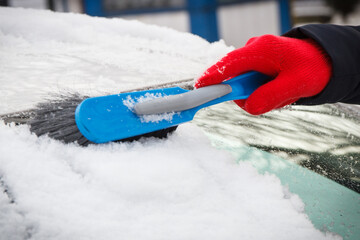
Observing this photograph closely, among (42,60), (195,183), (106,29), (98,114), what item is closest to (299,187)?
(195,183)

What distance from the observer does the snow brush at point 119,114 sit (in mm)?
824

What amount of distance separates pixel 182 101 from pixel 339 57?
530 mm

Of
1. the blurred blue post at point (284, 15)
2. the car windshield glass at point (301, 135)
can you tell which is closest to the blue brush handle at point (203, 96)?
the car windshield glass at point (301, 135)

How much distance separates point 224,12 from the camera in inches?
223

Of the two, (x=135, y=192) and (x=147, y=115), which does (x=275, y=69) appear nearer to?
(x=147, y=115)

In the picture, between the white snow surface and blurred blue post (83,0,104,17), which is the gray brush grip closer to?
the white snow surface

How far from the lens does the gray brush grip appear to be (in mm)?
872

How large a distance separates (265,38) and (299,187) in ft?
1.53

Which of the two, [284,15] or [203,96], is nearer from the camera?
[203,96]

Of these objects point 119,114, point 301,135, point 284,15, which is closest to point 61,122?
point 119,114

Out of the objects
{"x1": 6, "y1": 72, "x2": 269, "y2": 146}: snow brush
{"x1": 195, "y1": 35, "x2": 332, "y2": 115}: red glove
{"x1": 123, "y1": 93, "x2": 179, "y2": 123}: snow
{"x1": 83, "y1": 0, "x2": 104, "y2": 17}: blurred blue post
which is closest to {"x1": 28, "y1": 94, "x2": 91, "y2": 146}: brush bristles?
{"x1": 6, "y1": 72, "x2": 269, "y2": 146}: snow brush

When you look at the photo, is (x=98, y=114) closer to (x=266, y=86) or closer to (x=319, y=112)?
(x=266, y=86)

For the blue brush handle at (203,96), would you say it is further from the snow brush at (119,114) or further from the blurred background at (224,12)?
the blurred background at (224,12)

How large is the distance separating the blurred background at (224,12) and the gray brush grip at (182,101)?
4753 mm
